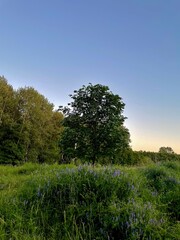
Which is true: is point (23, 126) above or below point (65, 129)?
above

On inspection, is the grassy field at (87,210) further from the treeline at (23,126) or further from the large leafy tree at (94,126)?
the treeline at (23,126)

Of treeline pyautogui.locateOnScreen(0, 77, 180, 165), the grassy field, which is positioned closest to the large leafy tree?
treeline pyautogui.locateOnScreen(0, 77, 180, 165)

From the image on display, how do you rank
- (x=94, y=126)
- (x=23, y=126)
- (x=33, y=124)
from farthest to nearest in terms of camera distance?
1. (x=33, y=124)
2. (x=23, y=126)
3. (x=94, y=126)

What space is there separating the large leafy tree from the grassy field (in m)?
14.6

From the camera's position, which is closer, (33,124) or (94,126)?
(94,126)

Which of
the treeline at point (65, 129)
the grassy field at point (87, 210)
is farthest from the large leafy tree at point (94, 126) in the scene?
the grassy field at point (87, 210)

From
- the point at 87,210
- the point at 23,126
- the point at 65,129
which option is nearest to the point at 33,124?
the point at 23,126

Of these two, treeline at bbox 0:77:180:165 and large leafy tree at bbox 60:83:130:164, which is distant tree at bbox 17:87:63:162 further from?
large leafy tree at bbox 60:83:130:164

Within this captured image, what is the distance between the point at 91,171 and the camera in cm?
513

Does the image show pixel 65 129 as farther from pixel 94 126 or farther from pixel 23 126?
pixel 23 126

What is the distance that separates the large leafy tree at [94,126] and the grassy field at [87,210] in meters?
14.6

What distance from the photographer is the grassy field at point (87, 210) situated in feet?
11.6

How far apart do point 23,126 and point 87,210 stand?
33.0 metres

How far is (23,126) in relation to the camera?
35.8m
